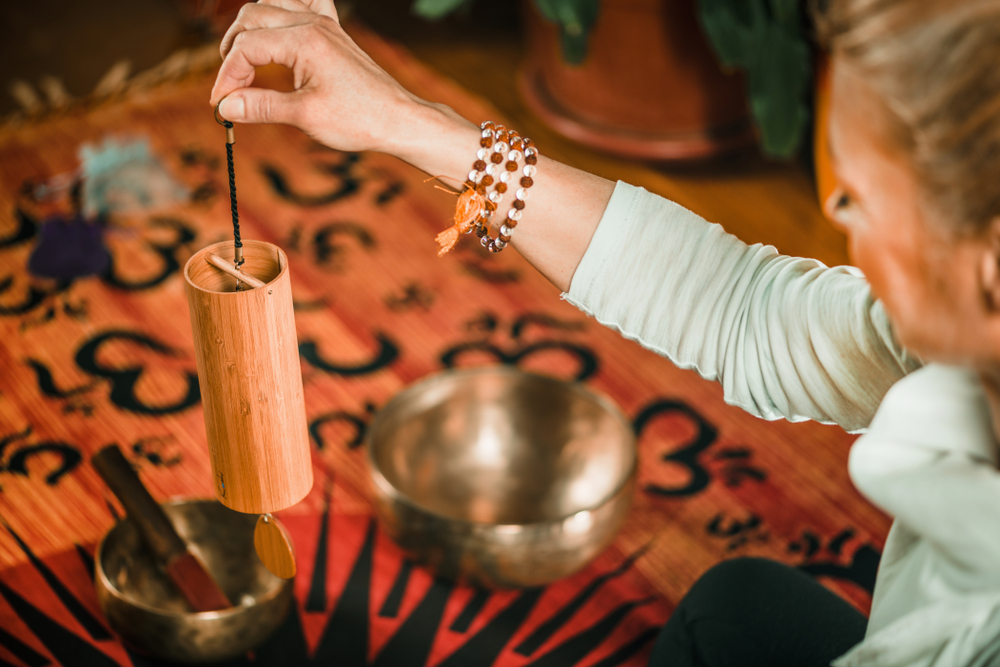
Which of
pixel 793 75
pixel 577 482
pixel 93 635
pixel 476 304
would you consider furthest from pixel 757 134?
pixel 93 635

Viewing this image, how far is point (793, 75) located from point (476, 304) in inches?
30.0

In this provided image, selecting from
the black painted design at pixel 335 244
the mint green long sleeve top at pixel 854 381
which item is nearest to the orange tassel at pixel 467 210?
the mint green long sleeve top at pixel 854 381

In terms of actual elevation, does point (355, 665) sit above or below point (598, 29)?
below

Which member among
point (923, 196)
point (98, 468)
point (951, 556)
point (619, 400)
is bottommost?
point (619, 400)

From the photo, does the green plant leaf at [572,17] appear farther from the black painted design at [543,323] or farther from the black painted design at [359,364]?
the black painted design at [359,364]

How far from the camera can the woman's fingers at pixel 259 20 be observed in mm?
651

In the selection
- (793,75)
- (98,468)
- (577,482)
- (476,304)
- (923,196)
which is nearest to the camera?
(923,196)

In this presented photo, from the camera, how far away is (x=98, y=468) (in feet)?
3.10

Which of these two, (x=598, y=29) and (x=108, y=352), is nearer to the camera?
(x=108, y=352)

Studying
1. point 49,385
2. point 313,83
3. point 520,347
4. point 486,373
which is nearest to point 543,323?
point 520,347

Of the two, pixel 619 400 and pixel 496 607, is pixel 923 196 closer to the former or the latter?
pixel 496 607

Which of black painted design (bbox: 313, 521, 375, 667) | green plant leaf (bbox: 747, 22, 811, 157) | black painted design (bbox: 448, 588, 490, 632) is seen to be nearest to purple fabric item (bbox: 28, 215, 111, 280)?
black painted design (bbox: 313, 521, 375, 667)

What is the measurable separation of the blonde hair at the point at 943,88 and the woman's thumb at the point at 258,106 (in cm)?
38

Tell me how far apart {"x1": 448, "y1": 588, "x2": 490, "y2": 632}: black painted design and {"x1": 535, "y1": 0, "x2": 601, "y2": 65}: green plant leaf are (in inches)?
41.6
